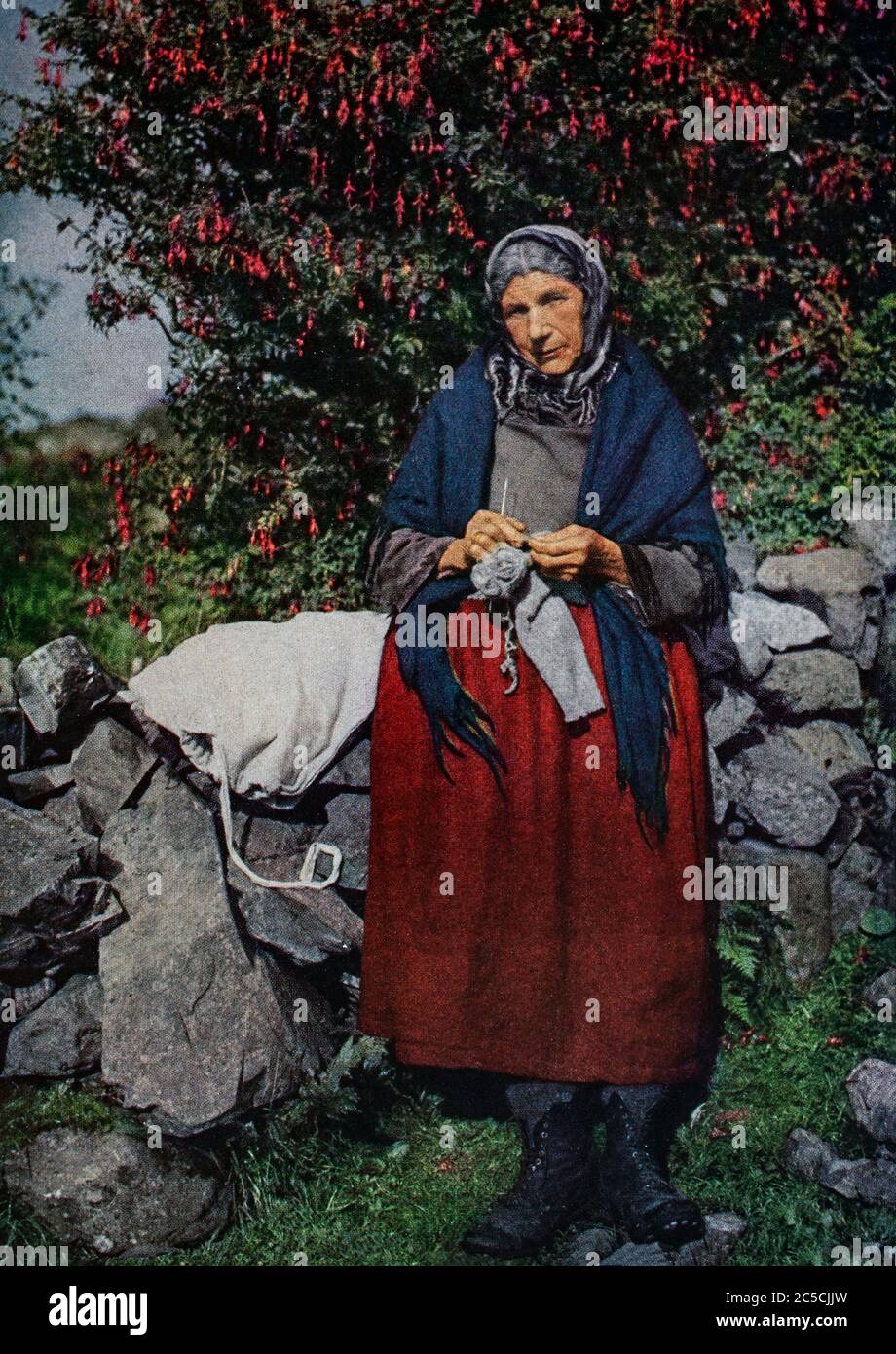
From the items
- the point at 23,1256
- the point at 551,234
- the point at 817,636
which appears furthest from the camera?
the point at 817,636

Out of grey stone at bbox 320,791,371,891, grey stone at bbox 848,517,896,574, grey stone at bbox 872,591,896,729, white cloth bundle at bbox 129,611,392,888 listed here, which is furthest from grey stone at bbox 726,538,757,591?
grey stone at bbox 320,791,371,891

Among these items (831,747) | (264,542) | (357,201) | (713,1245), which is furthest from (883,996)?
(357,201)

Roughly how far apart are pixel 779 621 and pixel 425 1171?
2.15m

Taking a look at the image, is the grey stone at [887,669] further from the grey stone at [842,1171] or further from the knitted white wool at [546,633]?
the grey stone at [842,1171]

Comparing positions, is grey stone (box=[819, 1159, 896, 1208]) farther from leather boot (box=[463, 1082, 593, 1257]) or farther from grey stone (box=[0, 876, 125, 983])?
grey stone (box=[0, 876, 125, 983])

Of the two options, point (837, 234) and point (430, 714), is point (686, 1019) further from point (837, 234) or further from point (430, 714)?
point (837, 234)

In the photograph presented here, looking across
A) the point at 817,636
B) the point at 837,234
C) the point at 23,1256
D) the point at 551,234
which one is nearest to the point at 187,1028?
the point at 23,1256

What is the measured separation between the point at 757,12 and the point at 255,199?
188 centimetres

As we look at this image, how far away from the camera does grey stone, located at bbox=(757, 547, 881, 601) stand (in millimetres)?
4629

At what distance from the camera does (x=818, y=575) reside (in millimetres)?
4645

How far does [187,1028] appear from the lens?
400 centimetres

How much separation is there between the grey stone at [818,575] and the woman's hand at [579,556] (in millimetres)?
775

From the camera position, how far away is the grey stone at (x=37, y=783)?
4246 millimetres

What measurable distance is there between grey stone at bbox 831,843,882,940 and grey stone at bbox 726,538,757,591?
97 centimetres
